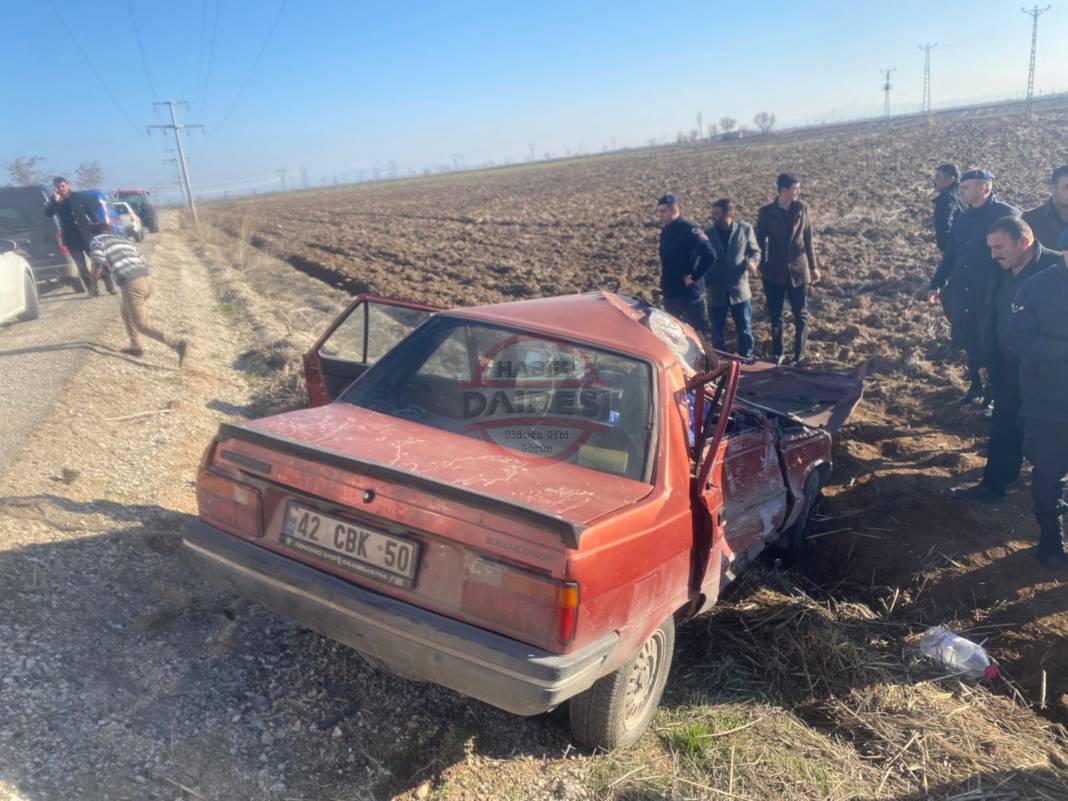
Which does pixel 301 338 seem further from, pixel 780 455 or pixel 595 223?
pixel 595 223

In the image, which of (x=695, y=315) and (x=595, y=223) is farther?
(x=595, y=223)

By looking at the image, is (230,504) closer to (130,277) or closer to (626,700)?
(626,700)

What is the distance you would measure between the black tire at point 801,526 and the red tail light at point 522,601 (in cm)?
278

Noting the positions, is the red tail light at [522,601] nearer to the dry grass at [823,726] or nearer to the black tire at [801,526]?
the dry grass at [823,726]

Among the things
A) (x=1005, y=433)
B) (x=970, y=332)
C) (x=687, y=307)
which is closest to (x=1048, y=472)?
(x=1005, y=433)

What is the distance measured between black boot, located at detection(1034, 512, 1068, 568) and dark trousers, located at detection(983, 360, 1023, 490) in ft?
2.77

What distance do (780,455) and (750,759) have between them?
185cm

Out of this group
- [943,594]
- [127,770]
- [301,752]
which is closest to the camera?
[127,770]

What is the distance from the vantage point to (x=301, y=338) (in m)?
9.91

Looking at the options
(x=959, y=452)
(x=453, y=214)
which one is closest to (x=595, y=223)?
(x=453, y=214)

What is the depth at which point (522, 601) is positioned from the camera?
255cm

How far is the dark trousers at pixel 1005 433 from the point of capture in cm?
539

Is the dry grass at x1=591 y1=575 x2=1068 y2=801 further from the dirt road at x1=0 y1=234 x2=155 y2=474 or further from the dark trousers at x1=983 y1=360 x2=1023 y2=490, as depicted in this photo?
the dirt road at x1=0 y1=234 x2=155 y2=474

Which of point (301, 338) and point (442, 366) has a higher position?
point (442, 366)
